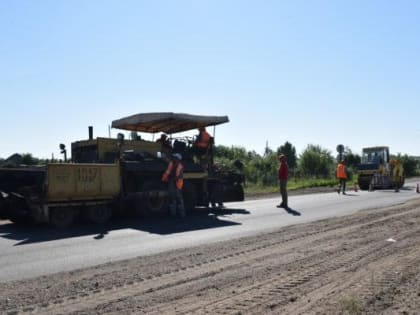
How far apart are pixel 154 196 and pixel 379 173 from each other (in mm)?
18995

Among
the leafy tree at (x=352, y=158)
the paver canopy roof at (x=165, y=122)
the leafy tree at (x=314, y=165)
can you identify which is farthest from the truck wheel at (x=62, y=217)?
the leafy tree at (x=352, y=158)

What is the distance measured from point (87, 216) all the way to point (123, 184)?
53.3 inches

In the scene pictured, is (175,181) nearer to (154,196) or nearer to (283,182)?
(154,196)

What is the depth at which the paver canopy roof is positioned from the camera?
15.9 metres

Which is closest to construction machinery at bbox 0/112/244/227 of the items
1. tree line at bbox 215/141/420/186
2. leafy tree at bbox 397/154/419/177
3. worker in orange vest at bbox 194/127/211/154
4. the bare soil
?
worker in orange vest at bbox 194/127/211/154

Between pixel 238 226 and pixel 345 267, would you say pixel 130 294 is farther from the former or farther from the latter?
pixel 238 226

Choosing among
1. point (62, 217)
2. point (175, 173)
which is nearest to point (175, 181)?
point (175, 173)

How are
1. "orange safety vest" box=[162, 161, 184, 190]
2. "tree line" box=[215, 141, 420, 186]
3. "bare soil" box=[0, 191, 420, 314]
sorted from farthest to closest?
"tree line" box=[215, 141, 420, 186]
"orange safety vest" box=[162, 161, 184, 190]
"bare soil" box=[0, 191, 420, 314]

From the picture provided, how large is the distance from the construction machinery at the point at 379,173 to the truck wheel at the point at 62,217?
2060 cm

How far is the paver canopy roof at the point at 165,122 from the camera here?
15885mm

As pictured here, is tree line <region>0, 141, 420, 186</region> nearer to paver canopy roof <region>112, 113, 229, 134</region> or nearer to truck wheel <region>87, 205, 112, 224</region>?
paver canopy roof <region>112, 113, 229, 134</region>

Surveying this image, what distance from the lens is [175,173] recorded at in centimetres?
1501

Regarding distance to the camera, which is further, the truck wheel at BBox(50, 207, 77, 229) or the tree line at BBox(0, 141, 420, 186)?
the tree line at BBox(0, 141, 420, 186)

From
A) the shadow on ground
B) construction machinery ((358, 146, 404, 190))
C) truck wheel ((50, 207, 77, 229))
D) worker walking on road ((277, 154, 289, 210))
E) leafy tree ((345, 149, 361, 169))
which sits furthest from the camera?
leafy tree ((345, 149, 361, 169))
